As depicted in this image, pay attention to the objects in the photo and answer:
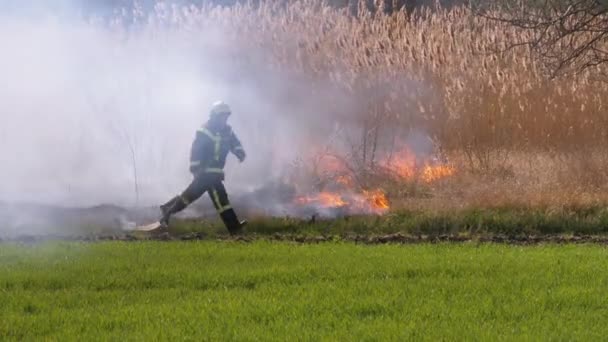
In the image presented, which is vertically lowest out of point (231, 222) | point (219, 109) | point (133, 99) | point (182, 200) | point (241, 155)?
point (231, 222)

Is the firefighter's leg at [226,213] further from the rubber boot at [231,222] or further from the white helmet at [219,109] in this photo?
the white helmet at [219,109]

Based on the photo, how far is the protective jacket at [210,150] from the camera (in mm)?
14211

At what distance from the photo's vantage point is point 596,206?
15.1 meters

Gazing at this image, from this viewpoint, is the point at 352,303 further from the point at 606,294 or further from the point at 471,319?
the point at 606,294

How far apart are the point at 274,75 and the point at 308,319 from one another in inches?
465

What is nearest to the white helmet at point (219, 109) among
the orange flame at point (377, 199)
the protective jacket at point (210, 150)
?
the protective jacket at point (210, 150)

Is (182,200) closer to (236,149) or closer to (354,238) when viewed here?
(236,149)

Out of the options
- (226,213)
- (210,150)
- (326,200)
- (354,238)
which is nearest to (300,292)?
(354,238)

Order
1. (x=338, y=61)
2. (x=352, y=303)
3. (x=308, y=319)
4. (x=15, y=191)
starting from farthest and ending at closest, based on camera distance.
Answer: (x=338, y=61) < (x=15, y=191) < (x=352, y=303) < (x=308, y=319)

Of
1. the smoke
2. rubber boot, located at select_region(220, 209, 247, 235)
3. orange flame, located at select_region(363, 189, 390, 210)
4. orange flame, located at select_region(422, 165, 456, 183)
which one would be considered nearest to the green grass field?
rubber boot, located at select_region(220, 209, 247, 235)

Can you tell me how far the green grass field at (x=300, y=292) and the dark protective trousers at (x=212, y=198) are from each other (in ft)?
6.30

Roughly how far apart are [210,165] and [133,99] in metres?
5.15

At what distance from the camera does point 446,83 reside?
1820 cm

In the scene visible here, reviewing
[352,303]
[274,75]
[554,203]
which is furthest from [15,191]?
[352,303]
